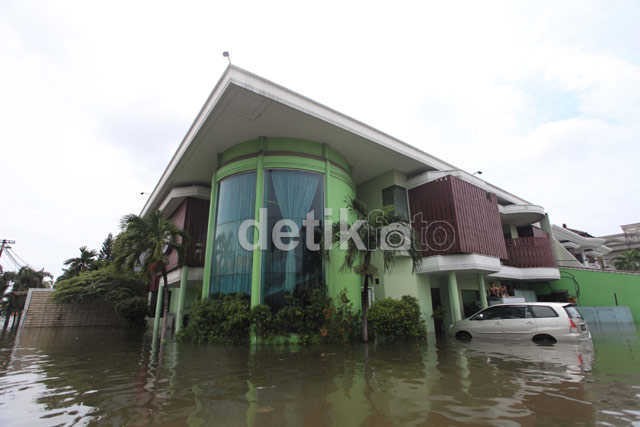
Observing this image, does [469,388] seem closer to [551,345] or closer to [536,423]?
[536,423]

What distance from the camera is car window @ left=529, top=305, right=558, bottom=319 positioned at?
10.6 meters

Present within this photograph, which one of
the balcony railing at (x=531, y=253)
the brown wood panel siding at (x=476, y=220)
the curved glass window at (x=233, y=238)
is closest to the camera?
the curved glass window at (x=233, y=238)

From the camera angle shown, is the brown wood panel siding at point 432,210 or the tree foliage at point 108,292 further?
the tree foliage at point 108,292

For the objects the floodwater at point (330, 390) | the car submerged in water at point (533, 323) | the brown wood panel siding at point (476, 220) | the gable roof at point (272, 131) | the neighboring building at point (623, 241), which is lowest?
the floodwater at point (330, 390)

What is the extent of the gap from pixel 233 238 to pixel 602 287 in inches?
911

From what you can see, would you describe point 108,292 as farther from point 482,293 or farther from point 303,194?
point 482,293

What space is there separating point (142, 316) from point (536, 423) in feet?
89.7

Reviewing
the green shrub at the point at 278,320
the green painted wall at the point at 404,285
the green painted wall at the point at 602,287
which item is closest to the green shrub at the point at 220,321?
the green shrub at the point at 278,320

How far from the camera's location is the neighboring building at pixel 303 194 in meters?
12.5

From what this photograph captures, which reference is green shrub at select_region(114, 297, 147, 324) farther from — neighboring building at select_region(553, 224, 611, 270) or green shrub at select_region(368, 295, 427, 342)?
neighboring building at select_region(553, 224, 611, 270)

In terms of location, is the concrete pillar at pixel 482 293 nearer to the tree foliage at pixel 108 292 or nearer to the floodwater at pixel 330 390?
the floodwater at pixel 330 390

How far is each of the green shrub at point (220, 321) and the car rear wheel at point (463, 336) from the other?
8117 mm

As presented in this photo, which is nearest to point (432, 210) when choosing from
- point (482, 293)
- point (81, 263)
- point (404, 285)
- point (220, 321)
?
point (404, 285)

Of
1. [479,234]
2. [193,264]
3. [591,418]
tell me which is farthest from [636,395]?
[193,264]
